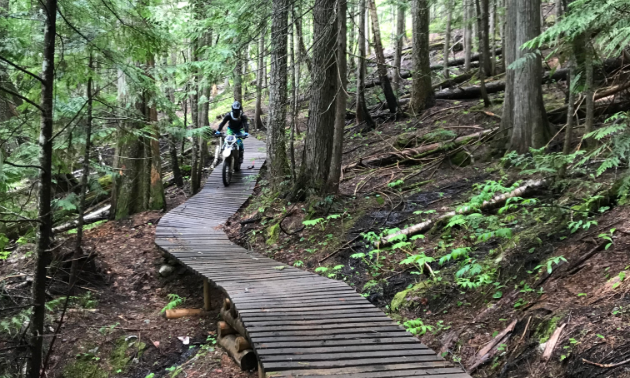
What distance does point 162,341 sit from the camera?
639 centimetres

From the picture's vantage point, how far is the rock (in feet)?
28.7

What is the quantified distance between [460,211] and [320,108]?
364 cm

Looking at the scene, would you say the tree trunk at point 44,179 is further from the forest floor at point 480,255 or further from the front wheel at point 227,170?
the front wheel at point 227,170

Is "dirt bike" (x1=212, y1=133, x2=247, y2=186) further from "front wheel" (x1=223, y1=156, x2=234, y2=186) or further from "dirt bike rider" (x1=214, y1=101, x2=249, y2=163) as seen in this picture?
"dirt bike rider" (x1=214, y1=101, x2=249, y2=163)

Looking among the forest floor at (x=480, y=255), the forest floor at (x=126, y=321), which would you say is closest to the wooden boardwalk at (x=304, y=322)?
the forest floor at (x=480, y=255)

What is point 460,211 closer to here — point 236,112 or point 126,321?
point 126,321

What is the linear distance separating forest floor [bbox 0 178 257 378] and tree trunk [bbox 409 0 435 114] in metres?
9.52

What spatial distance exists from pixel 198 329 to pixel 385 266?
10.1 feet

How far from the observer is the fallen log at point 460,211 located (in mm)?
6905

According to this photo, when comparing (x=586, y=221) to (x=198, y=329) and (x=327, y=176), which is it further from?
(x=198, y=329)

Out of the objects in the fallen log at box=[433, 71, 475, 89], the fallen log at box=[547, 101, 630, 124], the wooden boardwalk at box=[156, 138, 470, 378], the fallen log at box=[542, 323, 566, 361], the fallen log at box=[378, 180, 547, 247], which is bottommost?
Result: the wooden boardwalk at box=[156, 138, 470, 378]

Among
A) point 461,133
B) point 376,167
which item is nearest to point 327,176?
point 376,167

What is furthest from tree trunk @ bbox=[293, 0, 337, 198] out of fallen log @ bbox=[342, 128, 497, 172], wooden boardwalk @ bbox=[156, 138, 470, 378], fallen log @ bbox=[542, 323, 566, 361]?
fallen log @ bbox=[542, 323, 566, 361]

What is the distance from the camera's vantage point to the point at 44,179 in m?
3.82
